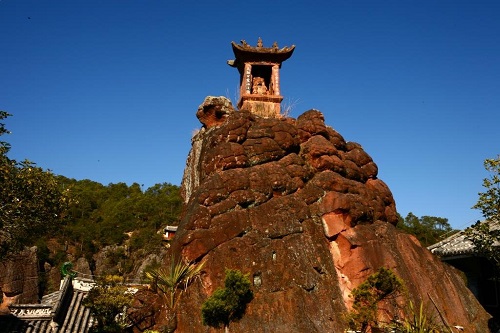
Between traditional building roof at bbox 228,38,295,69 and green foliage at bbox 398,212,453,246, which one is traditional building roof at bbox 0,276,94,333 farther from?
green foliage at bbox 398,212,453,246

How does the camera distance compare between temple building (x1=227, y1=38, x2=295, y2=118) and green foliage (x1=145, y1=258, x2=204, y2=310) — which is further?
temple building (x1=227, y1=38, x2=295, y2=118)

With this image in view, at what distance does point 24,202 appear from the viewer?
1430 centimetres

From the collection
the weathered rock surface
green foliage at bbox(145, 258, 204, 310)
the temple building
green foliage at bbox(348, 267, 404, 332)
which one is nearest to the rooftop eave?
the temple building

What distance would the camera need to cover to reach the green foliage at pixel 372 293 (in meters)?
13.0

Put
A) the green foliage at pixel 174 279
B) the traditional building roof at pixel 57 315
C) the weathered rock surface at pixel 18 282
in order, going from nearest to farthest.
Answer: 1. the green foliage at pixel 174 279
2. the traditional building roof at pixel 57 315
3. the weathered rock surface at pixel 18 282

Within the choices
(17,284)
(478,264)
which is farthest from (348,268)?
(17,284)

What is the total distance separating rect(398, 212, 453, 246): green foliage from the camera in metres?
51.6

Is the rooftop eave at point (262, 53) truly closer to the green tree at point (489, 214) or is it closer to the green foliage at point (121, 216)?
the green tree at point (489, 214)

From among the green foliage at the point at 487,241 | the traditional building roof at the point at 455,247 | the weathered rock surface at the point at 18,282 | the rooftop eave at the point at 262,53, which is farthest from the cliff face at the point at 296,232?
the weathered rock surface at the point at 18,282

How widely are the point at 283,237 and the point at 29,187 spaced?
9653mm

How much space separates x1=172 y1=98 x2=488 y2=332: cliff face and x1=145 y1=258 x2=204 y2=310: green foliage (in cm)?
30

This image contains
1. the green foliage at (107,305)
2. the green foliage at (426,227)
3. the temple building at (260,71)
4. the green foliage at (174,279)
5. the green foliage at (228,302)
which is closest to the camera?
the green foliage at (228,302)

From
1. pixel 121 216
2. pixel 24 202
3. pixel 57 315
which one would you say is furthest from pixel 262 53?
pixel 121 216

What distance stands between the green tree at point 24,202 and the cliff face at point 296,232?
5.19 meters
